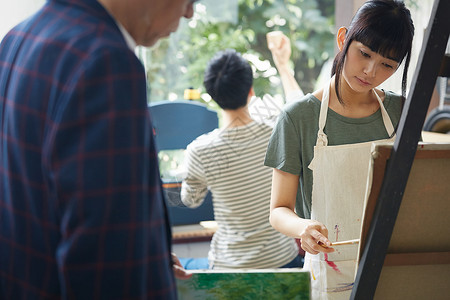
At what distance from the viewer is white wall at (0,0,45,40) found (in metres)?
2.13

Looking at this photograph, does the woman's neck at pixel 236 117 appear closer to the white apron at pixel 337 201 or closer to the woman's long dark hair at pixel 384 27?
the white apron at pixel 337 201

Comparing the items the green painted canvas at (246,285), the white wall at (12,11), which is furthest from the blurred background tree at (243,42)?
the green painted canvas at (246,285)

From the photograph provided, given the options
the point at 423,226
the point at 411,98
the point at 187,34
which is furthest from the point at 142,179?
the point at 187,34

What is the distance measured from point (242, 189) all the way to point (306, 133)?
941 mm

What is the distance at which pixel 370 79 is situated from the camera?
1.38 metres

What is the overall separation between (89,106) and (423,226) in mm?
706

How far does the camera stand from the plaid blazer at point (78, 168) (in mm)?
660

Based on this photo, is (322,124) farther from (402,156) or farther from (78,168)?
(78,168)

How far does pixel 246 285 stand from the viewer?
42.4 inches

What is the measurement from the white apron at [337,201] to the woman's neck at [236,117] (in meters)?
0.88

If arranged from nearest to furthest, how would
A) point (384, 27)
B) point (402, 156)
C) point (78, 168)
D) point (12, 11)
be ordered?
1. point (78, 168)
2. point (402, 156)
3. point (384, 27)
4. point (12, 11)

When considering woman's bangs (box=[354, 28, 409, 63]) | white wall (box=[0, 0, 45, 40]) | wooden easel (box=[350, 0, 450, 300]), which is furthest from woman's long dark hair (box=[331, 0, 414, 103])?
white wall (box=[0, 0, 45, 40])

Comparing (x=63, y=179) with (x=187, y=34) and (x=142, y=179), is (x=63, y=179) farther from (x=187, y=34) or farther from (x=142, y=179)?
(x=187, y=34)

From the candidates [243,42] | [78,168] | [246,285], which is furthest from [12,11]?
[243,42]
